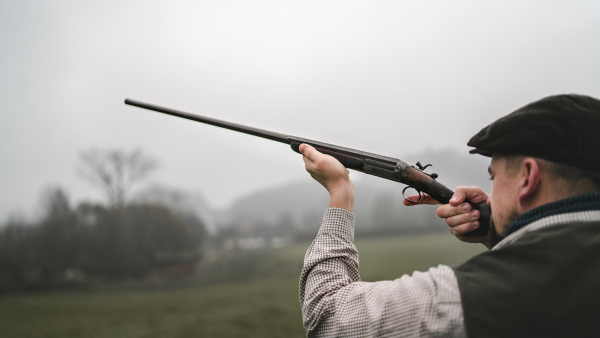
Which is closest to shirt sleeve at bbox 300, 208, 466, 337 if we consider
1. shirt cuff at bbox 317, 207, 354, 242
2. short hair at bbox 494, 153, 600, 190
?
shirt cuff at bbox 317, 207, 354, 242

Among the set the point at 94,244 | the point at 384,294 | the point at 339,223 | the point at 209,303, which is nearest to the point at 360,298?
the point at 384,294

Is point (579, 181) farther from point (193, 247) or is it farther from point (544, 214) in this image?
point (193, 247)

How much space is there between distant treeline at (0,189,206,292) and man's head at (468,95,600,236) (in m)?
5.13

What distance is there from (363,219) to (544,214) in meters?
4.16

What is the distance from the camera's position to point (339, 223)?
3.98 ft

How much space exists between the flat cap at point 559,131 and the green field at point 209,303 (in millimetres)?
4156

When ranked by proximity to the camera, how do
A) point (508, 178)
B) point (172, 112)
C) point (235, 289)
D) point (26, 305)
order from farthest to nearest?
1. point (235, 289)
2. point (26, 305)
3. point (172, 112)
4. point (508, 178)

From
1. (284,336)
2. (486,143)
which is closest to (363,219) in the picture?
(284,336)

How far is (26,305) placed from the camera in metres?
5.19

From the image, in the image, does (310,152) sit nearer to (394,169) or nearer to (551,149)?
(394,169)

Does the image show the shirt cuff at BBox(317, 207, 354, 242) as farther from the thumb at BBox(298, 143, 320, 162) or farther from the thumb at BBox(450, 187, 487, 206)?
the thumb at BBox(450, 187, 487, 206)

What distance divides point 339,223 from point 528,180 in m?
0.67

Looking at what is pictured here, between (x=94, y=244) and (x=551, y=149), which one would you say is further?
(x=94, y=244)

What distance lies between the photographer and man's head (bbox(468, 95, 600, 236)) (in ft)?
2.95
